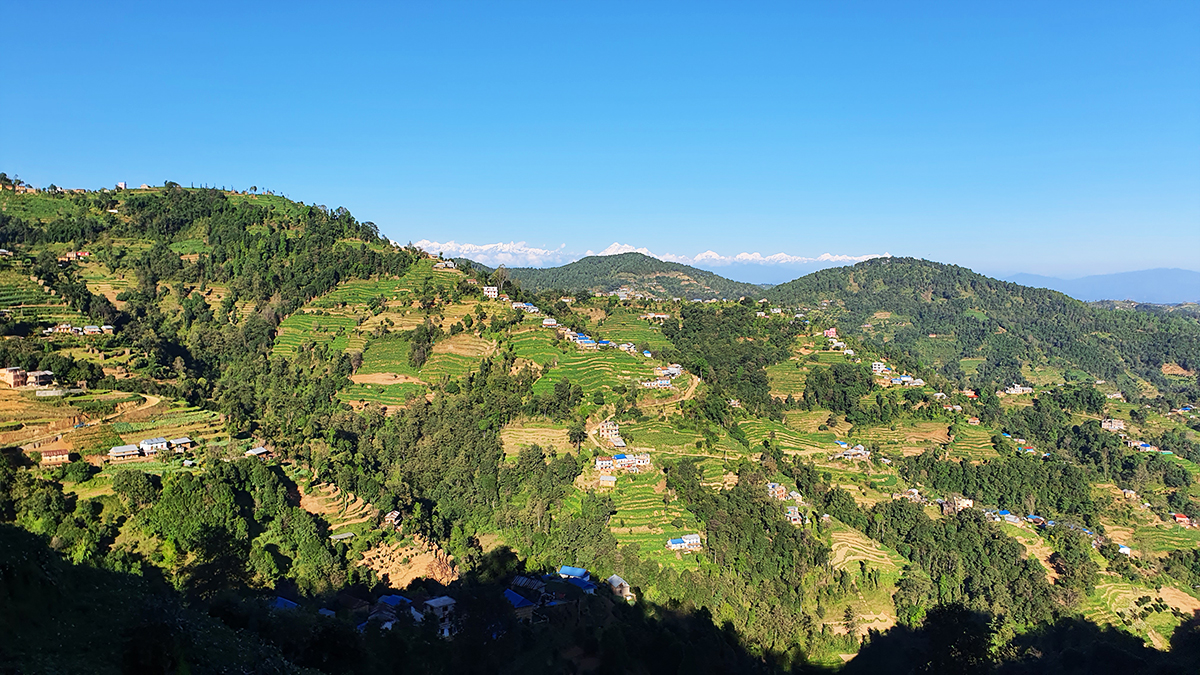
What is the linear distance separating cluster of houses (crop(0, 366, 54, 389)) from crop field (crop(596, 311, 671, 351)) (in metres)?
31.0

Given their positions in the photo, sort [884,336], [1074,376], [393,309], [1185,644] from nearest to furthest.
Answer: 1. [1185,644]
2. [393,309]
3. [1074,376]
4. [884,336]

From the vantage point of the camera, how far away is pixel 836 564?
95.3 feet

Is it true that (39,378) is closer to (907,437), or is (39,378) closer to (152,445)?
(152,445)

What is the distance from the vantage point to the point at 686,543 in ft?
85.9

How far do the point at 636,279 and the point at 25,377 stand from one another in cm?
9154

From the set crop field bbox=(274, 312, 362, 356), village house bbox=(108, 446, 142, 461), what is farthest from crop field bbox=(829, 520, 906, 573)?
crop field bbox=(274, 312, 362, 356)

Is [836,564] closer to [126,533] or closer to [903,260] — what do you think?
[126,533]

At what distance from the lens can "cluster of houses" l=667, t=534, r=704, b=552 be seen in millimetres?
25891

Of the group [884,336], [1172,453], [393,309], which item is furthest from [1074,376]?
[393,309]

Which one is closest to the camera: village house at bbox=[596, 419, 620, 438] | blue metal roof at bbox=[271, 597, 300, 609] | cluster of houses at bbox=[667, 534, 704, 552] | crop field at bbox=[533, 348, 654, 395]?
blue metal roof at bbox=[271, 597, 300, 609]

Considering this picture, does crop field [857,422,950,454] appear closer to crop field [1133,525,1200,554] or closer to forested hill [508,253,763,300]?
crop field [1133,525,1200,554]

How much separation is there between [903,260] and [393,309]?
92.1 m

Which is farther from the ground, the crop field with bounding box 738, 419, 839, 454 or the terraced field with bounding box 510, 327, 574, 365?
the terraced field with bounding box 510, 327, 574, 365

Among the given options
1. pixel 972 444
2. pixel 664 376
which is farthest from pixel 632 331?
pixel 972 444
